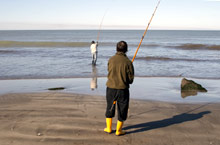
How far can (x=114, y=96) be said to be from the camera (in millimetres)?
3691

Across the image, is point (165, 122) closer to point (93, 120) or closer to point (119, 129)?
point (119, 129)

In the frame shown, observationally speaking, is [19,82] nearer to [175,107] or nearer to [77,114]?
[77,114]

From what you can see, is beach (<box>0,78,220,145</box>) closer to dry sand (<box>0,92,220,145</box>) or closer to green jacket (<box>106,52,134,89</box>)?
dry sand (<box>0,92,220,145</box>)

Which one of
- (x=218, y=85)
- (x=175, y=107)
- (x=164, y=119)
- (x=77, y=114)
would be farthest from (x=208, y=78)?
(x=77, y=114)

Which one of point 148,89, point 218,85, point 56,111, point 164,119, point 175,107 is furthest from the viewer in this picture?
point 218,85

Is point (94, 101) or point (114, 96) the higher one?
point (114, 96)

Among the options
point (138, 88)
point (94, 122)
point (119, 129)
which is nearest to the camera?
point (119, 129)

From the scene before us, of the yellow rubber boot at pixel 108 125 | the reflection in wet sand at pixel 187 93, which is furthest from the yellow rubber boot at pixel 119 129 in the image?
the reflection in wet sand at pixel 187 93

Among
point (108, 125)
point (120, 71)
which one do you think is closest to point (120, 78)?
point (120, 71)

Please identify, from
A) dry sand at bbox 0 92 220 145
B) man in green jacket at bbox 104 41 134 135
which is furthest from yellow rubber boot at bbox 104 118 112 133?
man in green jacket at bbox 104 41 134 135

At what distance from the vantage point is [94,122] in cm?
439

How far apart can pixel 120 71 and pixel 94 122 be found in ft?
4.36

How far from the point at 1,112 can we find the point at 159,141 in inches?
131

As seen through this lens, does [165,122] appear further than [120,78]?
Yes
